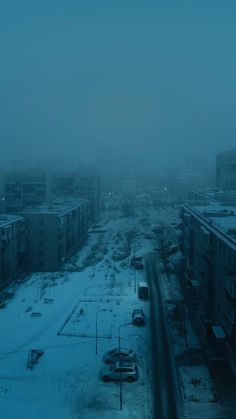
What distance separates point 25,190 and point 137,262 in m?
14.0

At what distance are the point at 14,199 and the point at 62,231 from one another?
12232 millimetres

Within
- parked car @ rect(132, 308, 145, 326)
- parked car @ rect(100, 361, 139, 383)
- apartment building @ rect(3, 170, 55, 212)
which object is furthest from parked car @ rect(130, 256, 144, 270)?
apartment building @ rect(3, 170, 55, 212)

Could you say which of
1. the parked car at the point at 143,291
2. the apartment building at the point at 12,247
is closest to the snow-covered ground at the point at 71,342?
the parked car at the point at 143,291

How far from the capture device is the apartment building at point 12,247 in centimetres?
1244

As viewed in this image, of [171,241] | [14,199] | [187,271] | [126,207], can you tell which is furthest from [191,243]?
[126,207]

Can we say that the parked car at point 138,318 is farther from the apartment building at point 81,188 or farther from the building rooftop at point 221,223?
the apartment building at point 81,188

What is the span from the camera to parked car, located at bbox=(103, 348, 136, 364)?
24.5 feet

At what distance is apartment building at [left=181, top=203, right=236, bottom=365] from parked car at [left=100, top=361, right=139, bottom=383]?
178 cm

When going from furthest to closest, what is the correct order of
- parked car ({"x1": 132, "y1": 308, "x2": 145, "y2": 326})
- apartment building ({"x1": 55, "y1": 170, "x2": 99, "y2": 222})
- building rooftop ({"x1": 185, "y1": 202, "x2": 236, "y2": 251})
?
apartment building ({"x1": 55, "y1": 170, "x2": 99, "y2": 222}) < parked car ({"x1": 132, "y1": 308, "x2": 145, "y2": 326}) < building rooftop ({"x1": 185, "y1": 202, "x2": 236, "y2": 251})

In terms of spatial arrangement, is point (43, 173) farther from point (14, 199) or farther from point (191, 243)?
point (191, 243)

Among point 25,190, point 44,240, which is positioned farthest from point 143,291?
point 25,190

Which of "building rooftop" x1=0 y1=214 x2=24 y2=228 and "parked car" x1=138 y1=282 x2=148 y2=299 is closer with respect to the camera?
"parked car" x1=138 y1=282 x2=148 y2=299

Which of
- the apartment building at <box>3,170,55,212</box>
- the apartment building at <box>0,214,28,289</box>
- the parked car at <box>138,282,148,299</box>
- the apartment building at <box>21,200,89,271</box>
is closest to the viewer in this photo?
the parked car at <box>138,282,148,299</box>

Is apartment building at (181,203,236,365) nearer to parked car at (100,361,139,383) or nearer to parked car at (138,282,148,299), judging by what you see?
parked car at (138,282,148,299)
